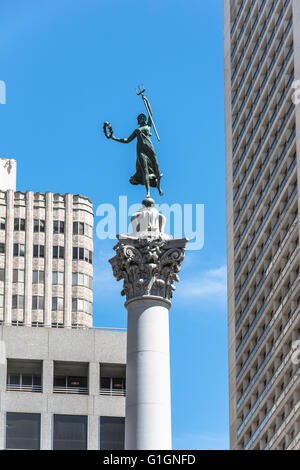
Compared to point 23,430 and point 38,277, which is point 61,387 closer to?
point 23,430

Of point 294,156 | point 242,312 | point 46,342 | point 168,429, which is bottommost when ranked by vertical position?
point 168,429

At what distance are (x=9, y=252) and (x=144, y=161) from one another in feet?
401

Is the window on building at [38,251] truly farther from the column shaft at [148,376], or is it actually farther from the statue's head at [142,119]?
the column shaft at [148,376]

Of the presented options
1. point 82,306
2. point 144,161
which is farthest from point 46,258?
point 144,161

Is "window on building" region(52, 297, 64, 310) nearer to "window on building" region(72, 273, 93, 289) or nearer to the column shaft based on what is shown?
"window on building" region(72, 273, 93, 289)

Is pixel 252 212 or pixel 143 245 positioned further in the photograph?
pixel 252 212

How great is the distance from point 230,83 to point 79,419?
2670 inches

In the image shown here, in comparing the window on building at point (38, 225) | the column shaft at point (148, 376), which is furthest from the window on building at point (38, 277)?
the column shaft at point (148, 376)

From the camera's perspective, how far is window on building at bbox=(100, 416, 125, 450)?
76.6 metres

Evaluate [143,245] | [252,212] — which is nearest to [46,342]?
[143,245]

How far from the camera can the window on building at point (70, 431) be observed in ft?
250

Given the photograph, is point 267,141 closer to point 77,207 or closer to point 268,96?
point 268,96

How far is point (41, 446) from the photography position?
2968 inches

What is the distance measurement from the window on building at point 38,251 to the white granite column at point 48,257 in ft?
1.68
